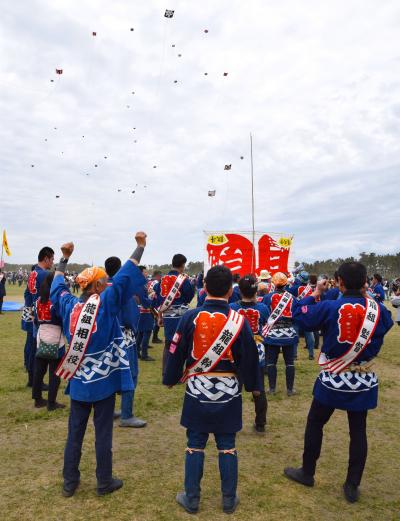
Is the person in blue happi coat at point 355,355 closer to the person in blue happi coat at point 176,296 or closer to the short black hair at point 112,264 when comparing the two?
the short black hair at point 112,264

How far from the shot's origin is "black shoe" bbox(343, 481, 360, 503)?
3.67 m

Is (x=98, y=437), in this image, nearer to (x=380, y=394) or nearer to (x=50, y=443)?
(x=50, y=443)

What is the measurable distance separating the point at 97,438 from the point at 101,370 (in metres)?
0.63

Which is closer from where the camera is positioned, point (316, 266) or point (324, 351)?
point (324, 351)

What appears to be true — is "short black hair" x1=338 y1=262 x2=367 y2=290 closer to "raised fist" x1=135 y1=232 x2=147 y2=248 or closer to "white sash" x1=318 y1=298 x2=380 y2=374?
"white sash" x1=318 y1=298 x2=380 y2=374

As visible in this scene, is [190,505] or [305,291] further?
[305,291]

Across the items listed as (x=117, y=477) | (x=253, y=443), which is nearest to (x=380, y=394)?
(x=253, y=443)

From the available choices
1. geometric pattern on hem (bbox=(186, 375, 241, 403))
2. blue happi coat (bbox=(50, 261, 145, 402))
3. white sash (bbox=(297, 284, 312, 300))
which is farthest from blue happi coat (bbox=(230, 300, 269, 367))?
white sash (bbox=(297, 284, 312, 300))

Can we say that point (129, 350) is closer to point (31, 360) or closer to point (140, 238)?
point (140, 238)

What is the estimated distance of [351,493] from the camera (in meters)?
3.68

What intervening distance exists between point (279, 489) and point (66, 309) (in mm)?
2708

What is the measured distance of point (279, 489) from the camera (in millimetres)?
3842

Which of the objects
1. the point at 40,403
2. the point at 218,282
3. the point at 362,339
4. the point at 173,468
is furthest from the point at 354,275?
the point at 40,403

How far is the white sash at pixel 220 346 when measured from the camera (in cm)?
335
